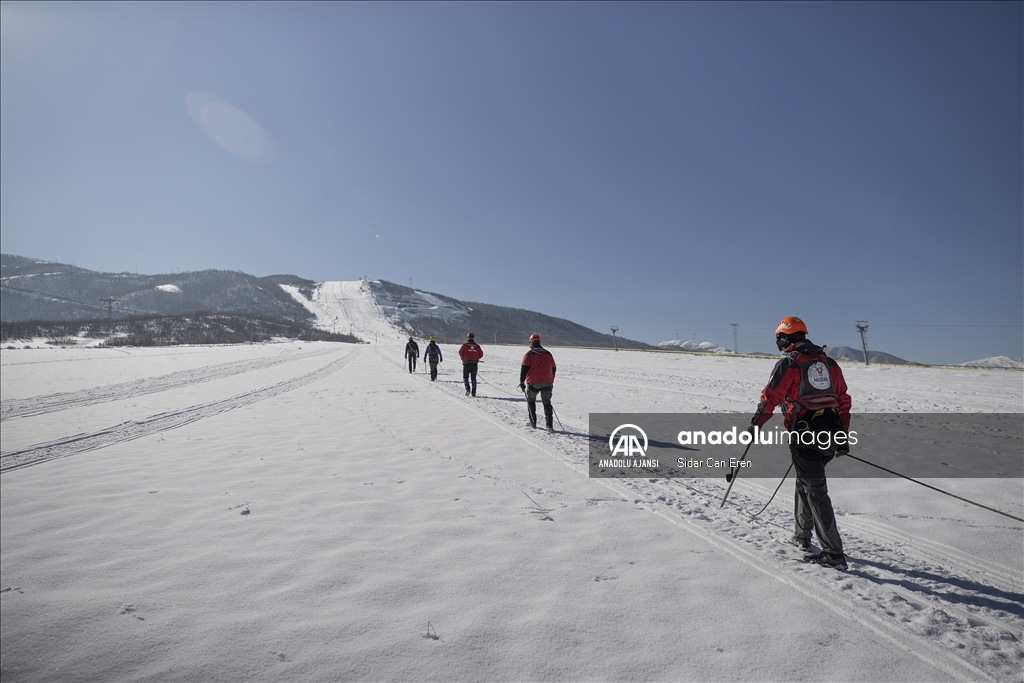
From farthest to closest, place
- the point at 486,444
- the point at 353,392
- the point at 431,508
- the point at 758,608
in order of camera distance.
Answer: the point at 353,392 → the point at 486,444 → the point at 431,508 → the point at 758,608

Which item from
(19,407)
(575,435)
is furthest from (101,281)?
(575,435)

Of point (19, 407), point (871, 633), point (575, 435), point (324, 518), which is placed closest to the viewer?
point (871, 633)

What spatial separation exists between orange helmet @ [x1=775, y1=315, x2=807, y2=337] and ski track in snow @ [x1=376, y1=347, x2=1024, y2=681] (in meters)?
2.16

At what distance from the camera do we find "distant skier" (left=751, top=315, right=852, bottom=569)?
13.1 ft

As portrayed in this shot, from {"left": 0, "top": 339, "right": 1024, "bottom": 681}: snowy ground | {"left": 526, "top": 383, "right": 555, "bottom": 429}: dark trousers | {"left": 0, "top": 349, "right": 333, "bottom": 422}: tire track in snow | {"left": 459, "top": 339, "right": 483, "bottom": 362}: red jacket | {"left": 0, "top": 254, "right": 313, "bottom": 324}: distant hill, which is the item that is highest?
{"left": 0, "top": 254, "right": 313, "bottom": 324}: distant hill

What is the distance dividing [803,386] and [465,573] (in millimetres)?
3552

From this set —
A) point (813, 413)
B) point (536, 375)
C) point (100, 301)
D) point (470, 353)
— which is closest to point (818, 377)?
point (813, 413)

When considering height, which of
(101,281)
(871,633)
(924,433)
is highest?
(101,281)

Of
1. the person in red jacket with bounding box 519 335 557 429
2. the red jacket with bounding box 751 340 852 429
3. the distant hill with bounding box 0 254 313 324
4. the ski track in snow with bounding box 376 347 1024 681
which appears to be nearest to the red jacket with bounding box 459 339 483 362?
the person in red jacket with bounding box 519 335 557 429

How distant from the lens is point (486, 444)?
8.41 meters

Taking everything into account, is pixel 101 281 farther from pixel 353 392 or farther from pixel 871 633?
pixel 871 633

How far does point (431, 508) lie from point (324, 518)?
3.95ft

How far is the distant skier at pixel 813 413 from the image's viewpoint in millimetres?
3979

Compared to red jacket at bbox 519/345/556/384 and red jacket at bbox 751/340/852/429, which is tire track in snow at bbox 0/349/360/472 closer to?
red jacket at bbox 519/345/556/384
